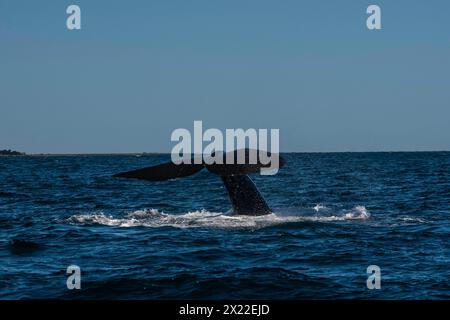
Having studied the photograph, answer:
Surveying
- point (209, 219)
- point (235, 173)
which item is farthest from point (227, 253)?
point (209, 219)

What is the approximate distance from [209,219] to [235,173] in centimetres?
281

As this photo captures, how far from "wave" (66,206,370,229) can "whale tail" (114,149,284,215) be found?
32cm

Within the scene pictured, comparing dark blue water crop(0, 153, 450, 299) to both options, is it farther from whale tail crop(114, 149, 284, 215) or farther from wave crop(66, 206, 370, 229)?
whale tail crop(114, 149, 284, 215)

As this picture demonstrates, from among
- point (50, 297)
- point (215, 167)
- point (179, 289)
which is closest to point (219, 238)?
point (215, 167)

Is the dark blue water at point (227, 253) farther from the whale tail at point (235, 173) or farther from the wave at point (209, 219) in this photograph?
the whale tail at point (235, 173)

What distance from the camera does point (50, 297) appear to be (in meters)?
9.55

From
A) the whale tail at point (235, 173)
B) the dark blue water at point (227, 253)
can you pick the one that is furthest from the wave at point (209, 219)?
the whale tail at point (235, 173)

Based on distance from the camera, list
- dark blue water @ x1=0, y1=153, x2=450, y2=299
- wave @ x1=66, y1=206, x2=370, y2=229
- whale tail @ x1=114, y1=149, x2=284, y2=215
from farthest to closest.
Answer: wave @ x1=66, y1=206, x2=370, y2=229 < whale tail @ x1=114, y1=149, x2=284, y2=215 < dark blue water @ x1=0, y1=153, x2=450, y2=299

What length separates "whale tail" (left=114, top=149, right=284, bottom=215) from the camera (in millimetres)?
13414

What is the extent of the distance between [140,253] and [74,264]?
139 centimetres

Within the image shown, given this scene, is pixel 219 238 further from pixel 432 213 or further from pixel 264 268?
pixel 432 213

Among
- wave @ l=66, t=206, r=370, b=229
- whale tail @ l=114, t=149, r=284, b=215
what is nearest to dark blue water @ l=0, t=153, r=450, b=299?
wave @ l=66, t=206, r=370, b=229
